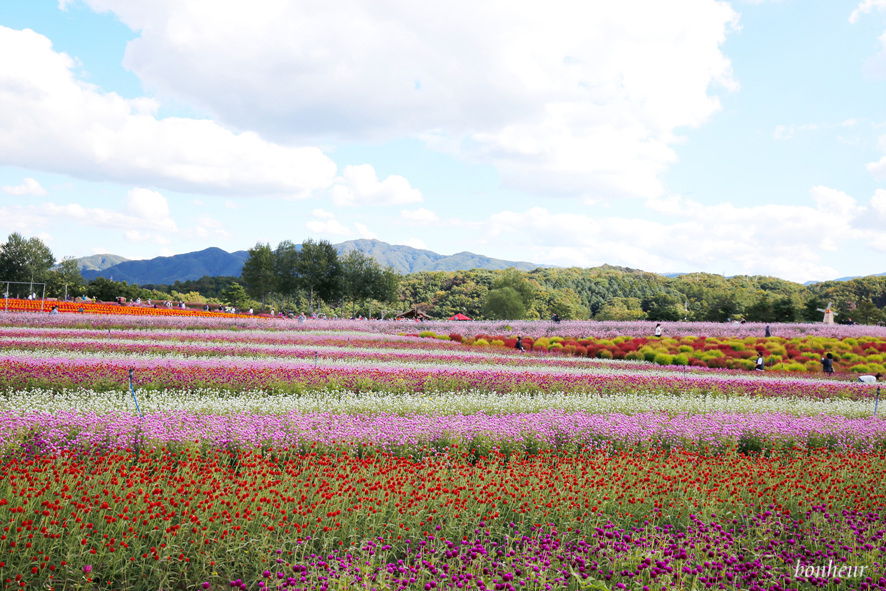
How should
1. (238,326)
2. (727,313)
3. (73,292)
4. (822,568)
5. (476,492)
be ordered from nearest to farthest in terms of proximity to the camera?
(822,568) < (476,492) < (238,326) < (727,313) < (73,292)

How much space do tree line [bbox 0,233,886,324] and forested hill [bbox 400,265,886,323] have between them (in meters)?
0.16

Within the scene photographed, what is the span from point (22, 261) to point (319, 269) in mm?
46707

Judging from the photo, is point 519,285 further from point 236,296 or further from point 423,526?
point 423,526

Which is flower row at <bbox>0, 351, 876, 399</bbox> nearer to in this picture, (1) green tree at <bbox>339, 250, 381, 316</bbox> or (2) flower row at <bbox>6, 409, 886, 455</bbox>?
(2) flower row at <bbox>6, 409, 886, 455</bbox>

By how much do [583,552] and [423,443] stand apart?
139 inches

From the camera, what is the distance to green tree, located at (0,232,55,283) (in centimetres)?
7325

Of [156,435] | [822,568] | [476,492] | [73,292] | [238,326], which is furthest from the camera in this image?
[73,292]

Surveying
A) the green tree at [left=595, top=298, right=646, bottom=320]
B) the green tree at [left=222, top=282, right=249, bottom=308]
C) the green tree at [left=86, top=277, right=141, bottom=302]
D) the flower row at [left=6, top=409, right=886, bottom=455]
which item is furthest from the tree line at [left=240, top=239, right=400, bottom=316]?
the flower row at [left=6, top=409, right=886, bottom=455]

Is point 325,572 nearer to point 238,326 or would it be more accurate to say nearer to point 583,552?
point 583,552

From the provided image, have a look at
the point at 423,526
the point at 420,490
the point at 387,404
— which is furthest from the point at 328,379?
the point at 423,526

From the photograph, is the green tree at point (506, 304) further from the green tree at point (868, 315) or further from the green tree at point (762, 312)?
the green tree at point (868, 315)

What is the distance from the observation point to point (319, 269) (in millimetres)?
58375

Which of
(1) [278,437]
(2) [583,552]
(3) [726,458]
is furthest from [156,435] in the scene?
(3) [726,458]

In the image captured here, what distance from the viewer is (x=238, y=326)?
30.9 meters
